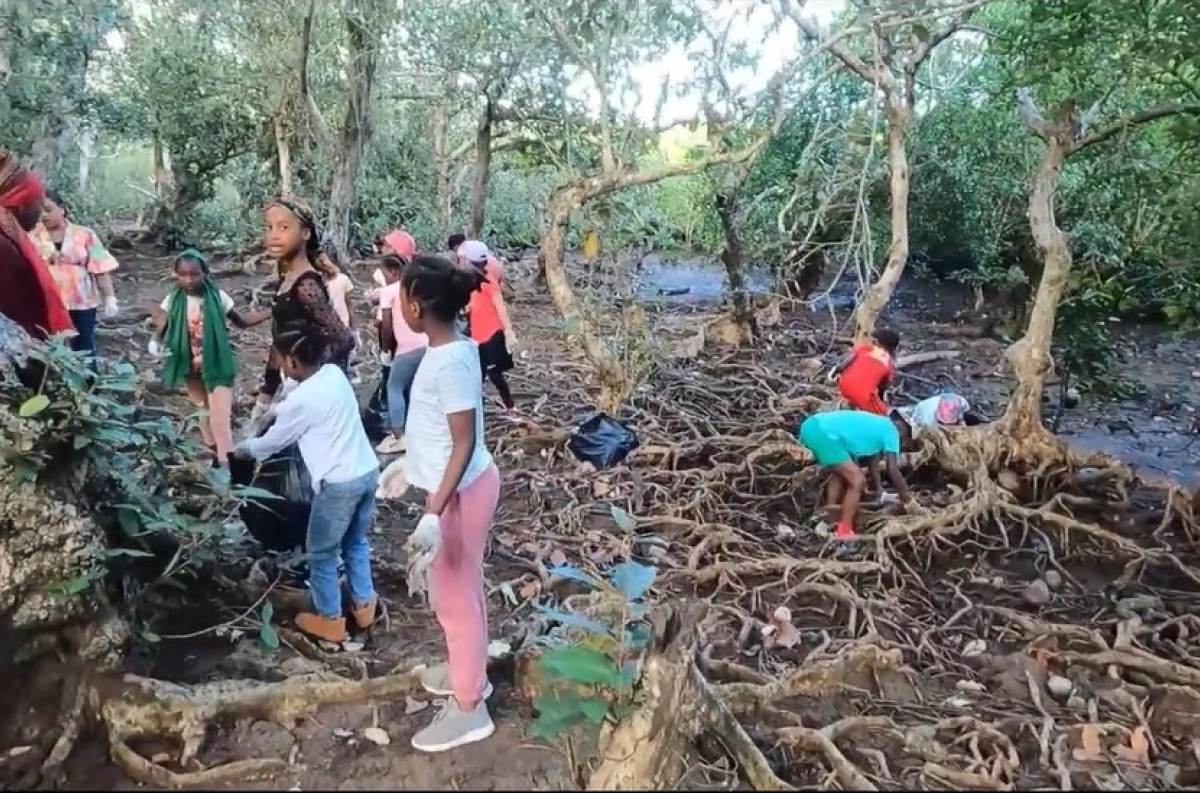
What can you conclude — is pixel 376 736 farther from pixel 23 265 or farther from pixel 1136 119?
pixel 1136 119

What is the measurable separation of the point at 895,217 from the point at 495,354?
297cm

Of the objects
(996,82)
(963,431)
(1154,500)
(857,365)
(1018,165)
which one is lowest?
(1154,500)

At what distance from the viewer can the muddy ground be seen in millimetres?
3230

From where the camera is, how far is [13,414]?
3.28m

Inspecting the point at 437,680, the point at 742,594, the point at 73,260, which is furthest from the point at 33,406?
the point at 742,594

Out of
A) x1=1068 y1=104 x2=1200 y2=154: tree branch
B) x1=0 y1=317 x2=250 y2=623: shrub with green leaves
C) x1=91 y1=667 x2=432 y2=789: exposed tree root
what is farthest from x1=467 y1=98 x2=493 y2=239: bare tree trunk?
x1=91 y1=667 x2=432 y2=789: exposed tree root

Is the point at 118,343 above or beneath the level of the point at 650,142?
beneath

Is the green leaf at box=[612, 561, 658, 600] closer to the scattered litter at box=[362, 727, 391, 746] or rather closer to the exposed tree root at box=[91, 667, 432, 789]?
the scattered litter at box=[362, 727, 391, 746]

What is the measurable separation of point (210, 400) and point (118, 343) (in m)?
4.70

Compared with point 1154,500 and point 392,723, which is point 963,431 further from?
point 392,723

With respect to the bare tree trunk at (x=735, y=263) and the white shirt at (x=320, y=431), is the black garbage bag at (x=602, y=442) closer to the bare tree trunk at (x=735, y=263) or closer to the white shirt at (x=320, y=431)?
the white shirt at (x=320, y=431)

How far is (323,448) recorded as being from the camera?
3742 mm

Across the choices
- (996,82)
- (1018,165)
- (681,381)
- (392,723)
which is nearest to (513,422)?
(681,381)

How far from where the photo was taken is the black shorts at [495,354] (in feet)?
23.1
